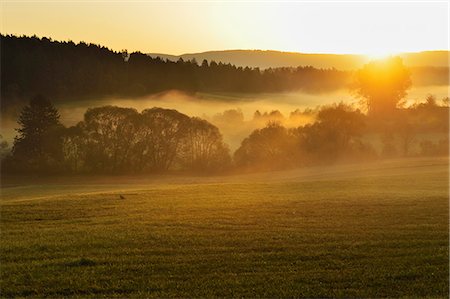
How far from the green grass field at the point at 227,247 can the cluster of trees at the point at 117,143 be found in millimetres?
33119

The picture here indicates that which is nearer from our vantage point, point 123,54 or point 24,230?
point 24,230

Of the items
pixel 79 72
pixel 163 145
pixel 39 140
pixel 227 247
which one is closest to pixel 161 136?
pixel 163 145

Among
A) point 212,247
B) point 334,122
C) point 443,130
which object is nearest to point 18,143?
point 334,122

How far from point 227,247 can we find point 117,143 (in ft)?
172

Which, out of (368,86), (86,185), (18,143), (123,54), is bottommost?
(86,185)

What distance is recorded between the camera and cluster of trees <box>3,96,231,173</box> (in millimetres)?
69125

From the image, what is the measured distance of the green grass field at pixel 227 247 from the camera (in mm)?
16297

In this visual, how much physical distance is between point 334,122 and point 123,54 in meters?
57.0

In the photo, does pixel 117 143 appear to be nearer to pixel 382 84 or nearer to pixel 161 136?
pixel 161 136

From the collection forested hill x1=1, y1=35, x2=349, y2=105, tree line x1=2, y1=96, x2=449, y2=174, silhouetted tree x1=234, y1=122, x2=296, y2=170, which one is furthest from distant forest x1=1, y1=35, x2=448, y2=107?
silhouetted tree x1=234, y1=122, x2=296, y2=170

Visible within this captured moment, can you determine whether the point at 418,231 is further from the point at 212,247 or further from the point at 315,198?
the point at 315,198

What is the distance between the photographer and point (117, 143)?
71312 mm

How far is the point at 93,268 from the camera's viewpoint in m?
18.1

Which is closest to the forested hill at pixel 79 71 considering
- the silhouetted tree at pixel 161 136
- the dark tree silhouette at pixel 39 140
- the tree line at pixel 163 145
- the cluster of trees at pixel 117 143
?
the tree line at pixel 163 145
